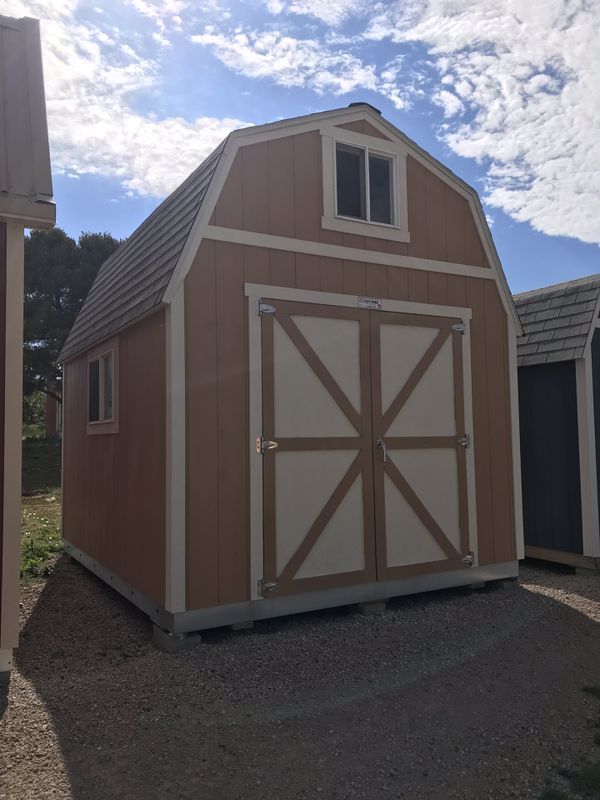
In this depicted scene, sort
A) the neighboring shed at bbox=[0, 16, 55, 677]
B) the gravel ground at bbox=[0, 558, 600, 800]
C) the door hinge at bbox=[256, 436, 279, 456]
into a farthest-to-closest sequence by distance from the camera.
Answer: the door hinge at bbox=[256, 436, 279, 456] → the neighboring shed at bbox=[0, 16, 55, 677] → the gravel ground at bbox=[0, 558, 600, 800]

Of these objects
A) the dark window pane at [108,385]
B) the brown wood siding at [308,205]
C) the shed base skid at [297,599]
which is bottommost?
the shed base skid at [297,599]

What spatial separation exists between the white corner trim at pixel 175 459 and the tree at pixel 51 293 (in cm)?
1589

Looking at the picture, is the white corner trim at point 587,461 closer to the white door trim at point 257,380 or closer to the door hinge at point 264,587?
the white door trim at point 257,380

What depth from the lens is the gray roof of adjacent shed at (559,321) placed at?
708cm

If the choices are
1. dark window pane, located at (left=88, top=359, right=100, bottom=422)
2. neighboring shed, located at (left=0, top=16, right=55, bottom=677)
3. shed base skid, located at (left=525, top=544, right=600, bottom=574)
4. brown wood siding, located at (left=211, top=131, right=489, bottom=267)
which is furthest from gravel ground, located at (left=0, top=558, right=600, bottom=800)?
brown wood siding, located at (left=211, top=131, right=489, bottom=267)

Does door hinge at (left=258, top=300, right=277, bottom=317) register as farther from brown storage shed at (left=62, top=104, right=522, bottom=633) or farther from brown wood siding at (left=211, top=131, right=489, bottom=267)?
brown wood siding at (left=211, top=131, right=489, bottom=267)

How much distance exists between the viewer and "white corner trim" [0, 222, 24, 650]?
3879mm

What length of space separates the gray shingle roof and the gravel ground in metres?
2.64

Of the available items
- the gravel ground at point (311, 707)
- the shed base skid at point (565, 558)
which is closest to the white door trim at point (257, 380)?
the gravel ground at point (311, 707)

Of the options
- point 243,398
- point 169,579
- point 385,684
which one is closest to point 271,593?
point 169,579

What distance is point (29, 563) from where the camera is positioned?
7.36m

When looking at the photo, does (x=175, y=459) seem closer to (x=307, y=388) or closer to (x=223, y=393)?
(x=223, y=393)

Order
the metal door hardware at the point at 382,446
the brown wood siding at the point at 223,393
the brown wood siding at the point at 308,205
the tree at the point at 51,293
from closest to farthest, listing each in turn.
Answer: the brown wood siding at the point at 223,393 < the brown wood siding at the point at 308,205 < the metal door hardware at the point at 382,446 < the tree at the point at 51,293

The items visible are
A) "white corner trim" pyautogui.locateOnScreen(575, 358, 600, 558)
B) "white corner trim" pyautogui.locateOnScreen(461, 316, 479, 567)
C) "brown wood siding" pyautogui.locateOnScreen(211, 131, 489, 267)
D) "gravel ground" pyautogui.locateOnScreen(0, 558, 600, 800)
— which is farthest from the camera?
"white corner trim" pyautogui.locateOnScreen(575, 358, 600, 558)
